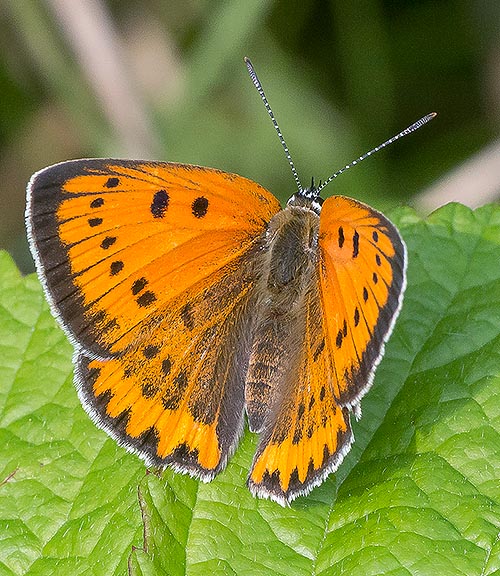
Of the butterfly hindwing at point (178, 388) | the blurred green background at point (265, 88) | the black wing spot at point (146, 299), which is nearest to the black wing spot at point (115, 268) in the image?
the black wing spot at point (146, 299)

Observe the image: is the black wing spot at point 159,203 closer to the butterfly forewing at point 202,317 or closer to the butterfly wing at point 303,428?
the butterfly forewing at point 202,317

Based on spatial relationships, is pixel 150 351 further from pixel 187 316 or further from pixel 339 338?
pixel 339 338

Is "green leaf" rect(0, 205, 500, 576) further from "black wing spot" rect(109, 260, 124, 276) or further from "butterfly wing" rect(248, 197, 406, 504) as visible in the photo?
"black wing spot" rect(109, 260, 124, 276)

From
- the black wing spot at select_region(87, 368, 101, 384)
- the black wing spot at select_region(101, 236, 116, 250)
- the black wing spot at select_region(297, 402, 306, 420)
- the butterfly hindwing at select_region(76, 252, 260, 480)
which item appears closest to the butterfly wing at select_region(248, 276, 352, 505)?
the black wing spot at select_region(297, 402, 306, 420)

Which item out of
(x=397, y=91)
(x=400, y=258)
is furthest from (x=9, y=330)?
(x=397, y=91)

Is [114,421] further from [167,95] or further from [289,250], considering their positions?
[167,95]

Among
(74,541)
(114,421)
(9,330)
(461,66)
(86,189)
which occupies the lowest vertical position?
(461,66)
